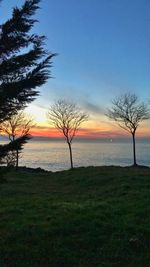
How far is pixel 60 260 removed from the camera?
8430 millimetres

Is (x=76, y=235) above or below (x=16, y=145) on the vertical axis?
below

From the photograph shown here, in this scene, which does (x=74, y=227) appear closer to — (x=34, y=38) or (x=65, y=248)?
(x=65, y=248)

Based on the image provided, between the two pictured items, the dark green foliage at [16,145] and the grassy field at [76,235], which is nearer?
the grassy field at [76,235]

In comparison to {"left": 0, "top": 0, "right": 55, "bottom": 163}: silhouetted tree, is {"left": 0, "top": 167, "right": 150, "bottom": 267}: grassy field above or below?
below

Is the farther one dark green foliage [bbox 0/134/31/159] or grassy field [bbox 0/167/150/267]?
dark green foliage [bbox 0/134/31/159]

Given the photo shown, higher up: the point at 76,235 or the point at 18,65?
the point at 18,65

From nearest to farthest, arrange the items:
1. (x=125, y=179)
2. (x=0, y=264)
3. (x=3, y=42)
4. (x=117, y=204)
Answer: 1. (x=0, y=264)
2. (x=3, y=42)
3. (x=117, y=204)
4. (x=125, y=179)

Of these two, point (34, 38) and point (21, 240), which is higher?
point (34, 38)

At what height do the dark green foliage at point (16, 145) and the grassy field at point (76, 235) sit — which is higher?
the dark green foliage at point (16, 145)

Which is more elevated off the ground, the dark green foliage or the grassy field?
the dark green foliage

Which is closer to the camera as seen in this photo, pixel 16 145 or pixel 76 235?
pixel 76 235

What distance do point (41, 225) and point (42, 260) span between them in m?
2.49

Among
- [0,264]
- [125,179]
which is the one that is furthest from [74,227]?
[125,179]

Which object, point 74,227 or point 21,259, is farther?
point 74,227
